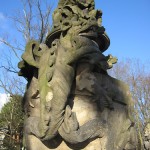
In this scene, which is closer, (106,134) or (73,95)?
(106,134)

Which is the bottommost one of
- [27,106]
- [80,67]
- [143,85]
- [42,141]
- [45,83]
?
[42,141]

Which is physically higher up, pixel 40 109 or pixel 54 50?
pixel 54 50

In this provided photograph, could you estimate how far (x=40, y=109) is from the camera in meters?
3.15

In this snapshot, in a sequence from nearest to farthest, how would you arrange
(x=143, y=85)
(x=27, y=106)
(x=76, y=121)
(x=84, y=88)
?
(x=76, y=121) → (x=84, y=88) → (x=27, y=106) → (x=143, y=85)

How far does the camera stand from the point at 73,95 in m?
3.30

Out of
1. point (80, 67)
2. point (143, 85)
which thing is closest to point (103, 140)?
point (80, 67)

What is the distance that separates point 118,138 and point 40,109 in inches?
40.2

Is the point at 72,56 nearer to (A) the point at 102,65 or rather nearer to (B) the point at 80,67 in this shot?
(B) the point at 80,67

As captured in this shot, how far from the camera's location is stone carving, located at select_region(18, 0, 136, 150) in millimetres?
3027

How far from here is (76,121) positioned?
305 centimetres

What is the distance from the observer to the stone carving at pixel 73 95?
119 inches

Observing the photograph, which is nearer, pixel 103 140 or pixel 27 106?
pixel 103 140

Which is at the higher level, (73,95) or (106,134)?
(73,95)

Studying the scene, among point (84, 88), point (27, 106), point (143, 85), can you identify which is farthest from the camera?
point (143, 85)
